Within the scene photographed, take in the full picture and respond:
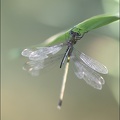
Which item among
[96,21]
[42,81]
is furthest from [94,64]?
[42,81]

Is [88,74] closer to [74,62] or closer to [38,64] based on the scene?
[74,62]

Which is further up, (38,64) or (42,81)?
(38,64)

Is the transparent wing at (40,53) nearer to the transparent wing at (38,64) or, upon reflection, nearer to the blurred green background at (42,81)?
the transparent wing at (38,64)

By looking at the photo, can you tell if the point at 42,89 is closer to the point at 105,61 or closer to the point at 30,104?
the point at 30,104

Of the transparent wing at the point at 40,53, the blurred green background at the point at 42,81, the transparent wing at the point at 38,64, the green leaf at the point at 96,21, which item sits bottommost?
the blurred green background at the point at 42,81

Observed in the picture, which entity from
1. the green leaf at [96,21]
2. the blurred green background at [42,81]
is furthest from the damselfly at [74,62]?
the blurred green background at [42,81]

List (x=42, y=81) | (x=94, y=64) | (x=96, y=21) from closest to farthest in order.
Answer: (x=96, y=21)
(x=94, y=64)
(x=42, y=81)

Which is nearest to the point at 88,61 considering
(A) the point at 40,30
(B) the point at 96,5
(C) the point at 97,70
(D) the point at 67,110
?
(C) the point at 97,70
